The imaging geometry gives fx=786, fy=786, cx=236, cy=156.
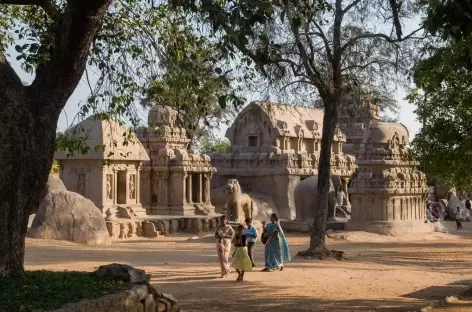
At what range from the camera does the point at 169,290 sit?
13.3 meters

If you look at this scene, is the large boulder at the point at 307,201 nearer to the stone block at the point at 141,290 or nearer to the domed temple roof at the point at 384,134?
the domed temple roof at the point at 384,134

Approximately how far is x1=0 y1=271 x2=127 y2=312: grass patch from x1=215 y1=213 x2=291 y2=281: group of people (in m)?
5.02

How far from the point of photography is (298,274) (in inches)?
627

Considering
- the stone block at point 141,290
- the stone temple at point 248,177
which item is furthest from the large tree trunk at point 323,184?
the stone block at point 141,290

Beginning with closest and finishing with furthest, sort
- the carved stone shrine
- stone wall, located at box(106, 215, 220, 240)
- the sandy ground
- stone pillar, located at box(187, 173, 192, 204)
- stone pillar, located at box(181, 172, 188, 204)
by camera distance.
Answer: the sandy ground
stone wall, located at box(106, 215, 220, 240)
the carved stone shrine
stone pillar, located at box(181, 172, 188, 204)
stone pillar, located at box(187, 173, 192, 204)

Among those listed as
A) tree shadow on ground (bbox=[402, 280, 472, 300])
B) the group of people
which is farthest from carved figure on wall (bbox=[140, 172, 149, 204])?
tree shadow on ground (bbox=[402, 280, 472, 300])

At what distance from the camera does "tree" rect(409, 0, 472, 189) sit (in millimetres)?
12656

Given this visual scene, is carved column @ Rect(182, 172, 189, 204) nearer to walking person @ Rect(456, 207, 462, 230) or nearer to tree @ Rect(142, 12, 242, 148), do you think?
walking person @ Rect(456, 207, 462, 230)

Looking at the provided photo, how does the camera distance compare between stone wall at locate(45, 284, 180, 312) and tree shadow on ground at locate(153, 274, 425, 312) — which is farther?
tree shadow on ground at locate(153, 274, 425, 312)

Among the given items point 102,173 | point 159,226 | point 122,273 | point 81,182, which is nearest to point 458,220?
point 159,226

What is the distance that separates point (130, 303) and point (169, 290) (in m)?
4.57

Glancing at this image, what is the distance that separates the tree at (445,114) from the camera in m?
12.7

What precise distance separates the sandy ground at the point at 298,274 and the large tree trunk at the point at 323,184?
1.66 feet

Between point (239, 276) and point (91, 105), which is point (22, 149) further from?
point (239, 276)
